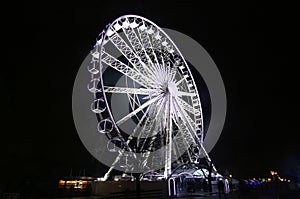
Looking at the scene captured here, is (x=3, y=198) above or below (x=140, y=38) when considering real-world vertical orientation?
below

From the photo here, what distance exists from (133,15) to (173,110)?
8866 millimetres

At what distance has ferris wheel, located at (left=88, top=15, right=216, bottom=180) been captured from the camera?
1509 cm

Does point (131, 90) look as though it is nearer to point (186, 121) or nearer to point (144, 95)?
point (144, 95)

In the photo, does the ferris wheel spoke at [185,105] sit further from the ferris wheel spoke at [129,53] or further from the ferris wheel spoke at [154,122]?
the ferris wheel spoke at [129,53]

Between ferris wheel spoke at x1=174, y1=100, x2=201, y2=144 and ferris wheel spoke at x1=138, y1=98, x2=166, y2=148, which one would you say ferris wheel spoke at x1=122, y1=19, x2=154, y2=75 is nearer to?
ferris wheel spoke at x1=138, y1=98, x2=166, y2=148

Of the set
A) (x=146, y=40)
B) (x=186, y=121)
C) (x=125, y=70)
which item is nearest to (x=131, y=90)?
(x=125, y=70)

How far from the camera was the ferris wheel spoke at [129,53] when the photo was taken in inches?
687

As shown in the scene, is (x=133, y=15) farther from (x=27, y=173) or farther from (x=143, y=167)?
(x=27, y=173)

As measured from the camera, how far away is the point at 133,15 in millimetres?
17781

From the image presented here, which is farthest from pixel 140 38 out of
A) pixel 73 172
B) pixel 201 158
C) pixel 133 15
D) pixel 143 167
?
A: pixel 73 172

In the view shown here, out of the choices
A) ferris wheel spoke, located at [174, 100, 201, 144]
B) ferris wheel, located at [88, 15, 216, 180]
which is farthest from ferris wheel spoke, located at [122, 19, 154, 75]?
ferris wheel spoke, located at [174, 100, 201, 144]

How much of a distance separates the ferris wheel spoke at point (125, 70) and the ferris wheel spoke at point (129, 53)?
0.32m

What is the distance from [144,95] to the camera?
19.1 meters

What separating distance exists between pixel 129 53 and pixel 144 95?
3.95m
